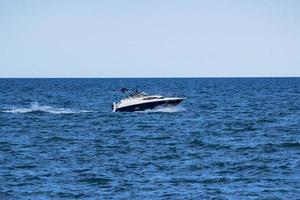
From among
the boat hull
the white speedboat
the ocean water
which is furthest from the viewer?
the boat hull

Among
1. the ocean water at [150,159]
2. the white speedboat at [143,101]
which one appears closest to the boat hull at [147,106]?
the white speedboat at [143,101]

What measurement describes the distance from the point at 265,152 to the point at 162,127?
56.1ft

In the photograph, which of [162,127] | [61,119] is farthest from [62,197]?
[61,119]

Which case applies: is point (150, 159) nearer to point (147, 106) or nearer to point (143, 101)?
point (143, 101)

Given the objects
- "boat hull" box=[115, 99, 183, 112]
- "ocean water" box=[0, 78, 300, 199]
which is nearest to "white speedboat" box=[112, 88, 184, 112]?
"boat hull" box=[115, 99, 183, 112]

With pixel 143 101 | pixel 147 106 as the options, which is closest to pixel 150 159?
pixel 143 101

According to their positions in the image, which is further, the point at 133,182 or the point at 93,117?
the point at 93,117

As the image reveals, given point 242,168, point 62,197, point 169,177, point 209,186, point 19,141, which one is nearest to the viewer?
point 62,197

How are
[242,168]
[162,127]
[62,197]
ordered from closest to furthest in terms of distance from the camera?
[62,197]
[242,168]
[162,127]

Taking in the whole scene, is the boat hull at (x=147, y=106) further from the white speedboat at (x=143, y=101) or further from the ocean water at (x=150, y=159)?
the ocean water at (x=150, y=159)

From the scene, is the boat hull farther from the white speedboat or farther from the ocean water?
the ocean water

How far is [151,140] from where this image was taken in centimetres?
4366

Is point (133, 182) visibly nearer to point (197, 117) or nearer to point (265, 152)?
point (265, 152)

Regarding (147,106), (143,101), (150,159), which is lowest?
(150,159)
